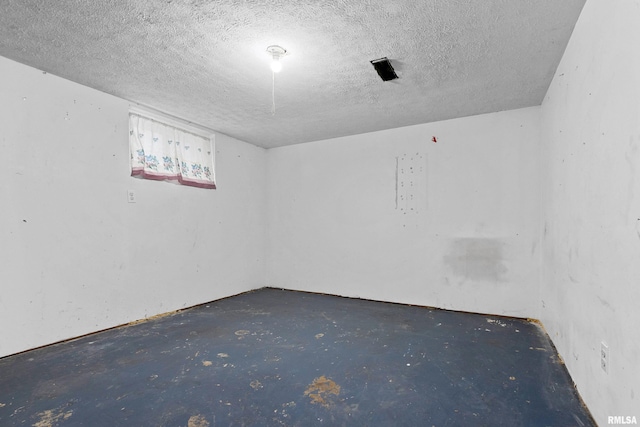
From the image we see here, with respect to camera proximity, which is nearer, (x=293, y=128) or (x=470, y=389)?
(x=470, y=389)

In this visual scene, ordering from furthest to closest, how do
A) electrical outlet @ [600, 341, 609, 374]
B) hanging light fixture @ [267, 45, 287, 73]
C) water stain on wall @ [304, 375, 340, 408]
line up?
hanging light fixture @ [267, 45, 287, 73] < water stain on wall @ [304, 375, 340, 408] < electrical outlet @ [600, 341, 609, 374]

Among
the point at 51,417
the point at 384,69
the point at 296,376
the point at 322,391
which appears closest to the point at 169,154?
the point at 384,69

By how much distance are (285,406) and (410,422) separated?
2.27 feet

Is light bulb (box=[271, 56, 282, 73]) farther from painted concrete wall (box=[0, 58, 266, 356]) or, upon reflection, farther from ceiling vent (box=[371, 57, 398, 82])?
painted concrete wall (box=[0, 58, 266, 356])

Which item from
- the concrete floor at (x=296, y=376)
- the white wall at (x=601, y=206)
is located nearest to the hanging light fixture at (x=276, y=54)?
the white wall at (x=601, y=206)

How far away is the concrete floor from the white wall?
405 mm

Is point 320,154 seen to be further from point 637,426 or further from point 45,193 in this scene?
point 637,426

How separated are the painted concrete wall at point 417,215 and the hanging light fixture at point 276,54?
7.46ft

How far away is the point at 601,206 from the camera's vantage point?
5.13 ft

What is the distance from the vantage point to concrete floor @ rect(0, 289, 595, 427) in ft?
5.63

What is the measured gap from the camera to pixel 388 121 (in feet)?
13.0

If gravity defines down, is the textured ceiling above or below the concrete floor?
above

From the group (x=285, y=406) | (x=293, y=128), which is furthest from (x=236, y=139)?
(x=285, y=406)

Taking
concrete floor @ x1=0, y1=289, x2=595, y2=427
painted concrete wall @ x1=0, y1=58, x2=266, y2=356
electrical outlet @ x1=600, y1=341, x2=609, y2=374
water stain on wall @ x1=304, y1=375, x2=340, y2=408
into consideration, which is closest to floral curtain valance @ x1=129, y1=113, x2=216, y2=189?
painted concrete wall @ x1=0, y1=58, x2=266, y2=356
